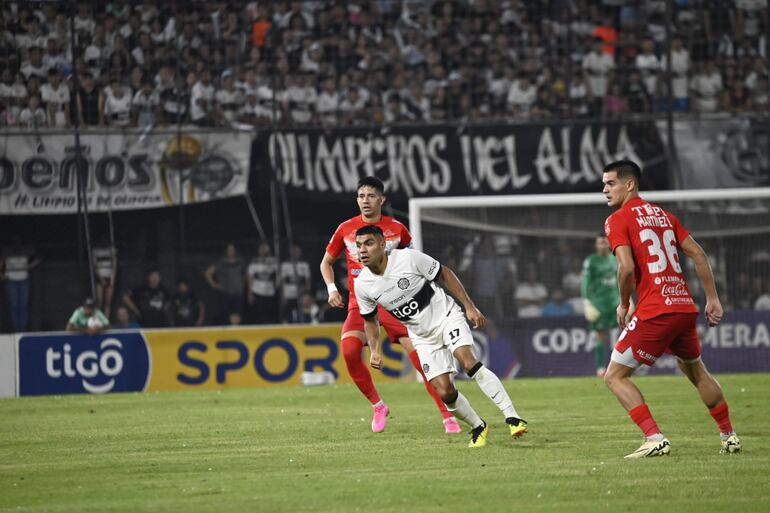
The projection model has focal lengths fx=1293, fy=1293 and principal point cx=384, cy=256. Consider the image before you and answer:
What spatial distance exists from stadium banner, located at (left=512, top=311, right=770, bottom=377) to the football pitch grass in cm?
449

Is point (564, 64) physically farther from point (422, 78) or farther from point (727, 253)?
point (727, 253)

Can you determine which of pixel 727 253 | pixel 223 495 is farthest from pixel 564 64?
pixel 223 495

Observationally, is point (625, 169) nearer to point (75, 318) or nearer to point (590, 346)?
point (590, 346)

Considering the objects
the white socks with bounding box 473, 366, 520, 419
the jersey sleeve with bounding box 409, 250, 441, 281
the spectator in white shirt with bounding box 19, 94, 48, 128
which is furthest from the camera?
the spectator in white shirt with bounding box 19, 94, 48, 128

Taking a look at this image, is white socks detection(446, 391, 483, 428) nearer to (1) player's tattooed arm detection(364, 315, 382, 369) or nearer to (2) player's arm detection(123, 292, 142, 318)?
(1) player's tattooed arm detection(364, 315, 382, 369)

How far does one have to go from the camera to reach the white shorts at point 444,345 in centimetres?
1036

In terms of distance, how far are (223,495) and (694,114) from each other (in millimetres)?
16612

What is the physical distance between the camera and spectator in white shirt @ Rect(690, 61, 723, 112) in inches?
944

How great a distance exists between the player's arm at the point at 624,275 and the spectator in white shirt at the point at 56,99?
15.0 m

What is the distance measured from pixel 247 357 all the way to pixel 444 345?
10.2 meters

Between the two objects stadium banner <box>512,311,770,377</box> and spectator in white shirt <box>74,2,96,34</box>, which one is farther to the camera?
spectator in white shirt <box>74,2,96,34</box>

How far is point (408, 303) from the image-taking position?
10523 millimetres

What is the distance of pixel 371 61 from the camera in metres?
24.5

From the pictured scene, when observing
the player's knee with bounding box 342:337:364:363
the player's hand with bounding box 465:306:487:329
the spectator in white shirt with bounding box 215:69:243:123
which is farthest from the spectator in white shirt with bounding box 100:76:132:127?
the player's hand with bounding box 465:306:487:329
